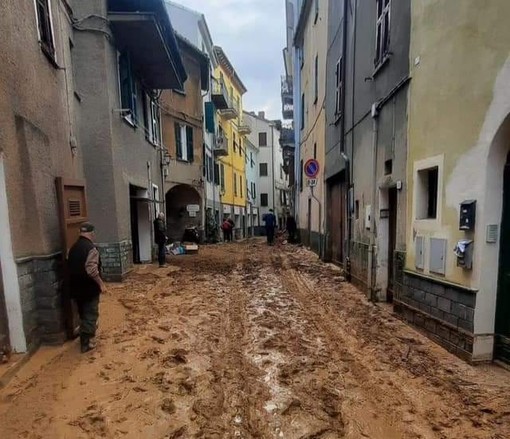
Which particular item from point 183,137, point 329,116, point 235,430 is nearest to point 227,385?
point 235,430

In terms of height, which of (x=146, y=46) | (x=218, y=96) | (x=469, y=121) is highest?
(x=218, y=96)

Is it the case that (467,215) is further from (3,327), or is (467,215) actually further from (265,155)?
(265,155)

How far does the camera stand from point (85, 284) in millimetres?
4363

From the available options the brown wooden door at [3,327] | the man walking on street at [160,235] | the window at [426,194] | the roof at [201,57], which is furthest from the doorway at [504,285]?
the roof at [201,57]

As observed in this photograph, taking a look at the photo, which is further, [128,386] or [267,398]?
[128,386]

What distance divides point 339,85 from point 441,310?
7313mm

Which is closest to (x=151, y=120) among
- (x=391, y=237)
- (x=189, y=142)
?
(x=189, y=142)

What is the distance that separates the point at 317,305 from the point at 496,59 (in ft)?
14.9

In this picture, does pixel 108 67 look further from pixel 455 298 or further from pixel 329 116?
pixel 455 298

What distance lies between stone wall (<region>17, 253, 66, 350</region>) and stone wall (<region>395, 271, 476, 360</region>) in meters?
4.68

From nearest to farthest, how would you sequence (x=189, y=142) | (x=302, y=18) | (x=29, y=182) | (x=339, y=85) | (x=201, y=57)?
(x=29, y=182)
(x=339, y=85)
(x=302, y=18)
(x=189, y=142)
(x=201, y=57)

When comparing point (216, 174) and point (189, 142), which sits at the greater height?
point (189, 142)

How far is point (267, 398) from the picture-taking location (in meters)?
3.29

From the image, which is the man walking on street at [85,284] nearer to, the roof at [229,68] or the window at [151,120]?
the window at [151,120]
